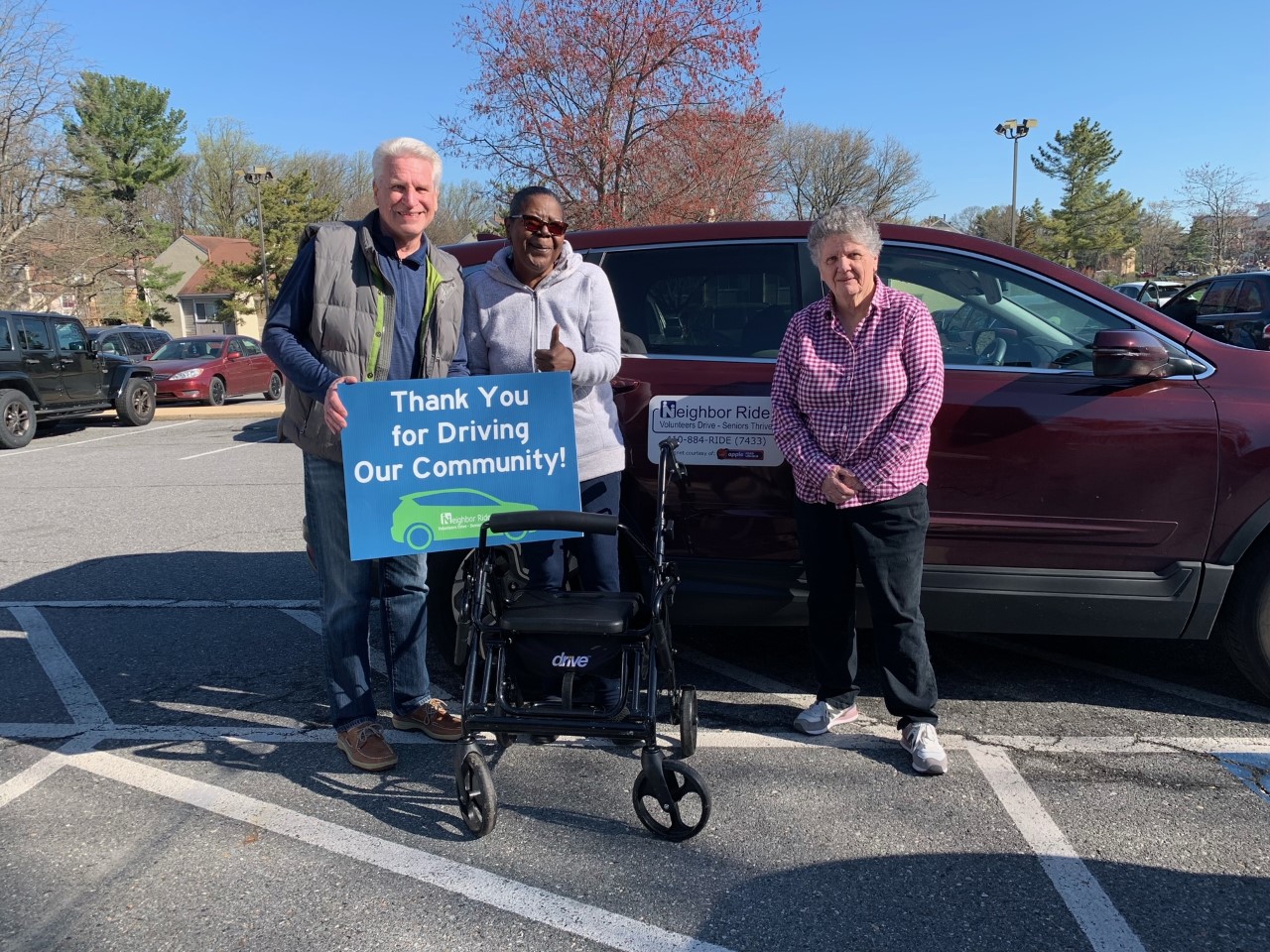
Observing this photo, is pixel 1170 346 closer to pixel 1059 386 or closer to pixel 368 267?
pixel 1059 386

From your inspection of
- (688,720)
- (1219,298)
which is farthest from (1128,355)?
(1219,298)

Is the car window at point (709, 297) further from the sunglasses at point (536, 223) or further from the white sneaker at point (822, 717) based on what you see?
the white sneaker at point (822, 717)

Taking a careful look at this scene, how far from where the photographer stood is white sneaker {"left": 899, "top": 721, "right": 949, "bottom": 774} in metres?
3.14

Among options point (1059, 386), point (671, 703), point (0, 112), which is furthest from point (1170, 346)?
point (0, 112)

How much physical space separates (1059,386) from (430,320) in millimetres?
2224

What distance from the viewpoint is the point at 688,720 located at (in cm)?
315

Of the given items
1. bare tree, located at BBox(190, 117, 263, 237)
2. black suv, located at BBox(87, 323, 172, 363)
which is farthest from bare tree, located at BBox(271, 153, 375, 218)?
black suv, located at BBox(87, 323, 172, 363)

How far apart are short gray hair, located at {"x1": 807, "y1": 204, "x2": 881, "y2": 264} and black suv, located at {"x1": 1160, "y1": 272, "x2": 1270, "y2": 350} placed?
1028 cm

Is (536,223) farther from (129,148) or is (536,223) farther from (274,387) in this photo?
(129,148)

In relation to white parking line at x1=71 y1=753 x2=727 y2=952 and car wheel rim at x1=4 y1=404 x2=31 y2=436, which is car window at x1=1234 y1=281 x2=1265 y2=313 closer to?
white parking line at x1=71 y1=753 x2=727 y2=952

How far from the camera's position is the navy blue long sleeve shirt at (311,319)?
116 inches

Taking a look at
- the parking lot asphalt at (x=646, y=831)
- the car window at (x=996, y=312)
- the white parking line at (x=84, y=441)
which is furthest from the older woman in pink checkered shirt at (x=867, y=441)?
the white parking line at (x=84, y=441)

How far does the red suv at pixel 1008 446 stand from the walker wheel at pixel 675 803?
960 mm

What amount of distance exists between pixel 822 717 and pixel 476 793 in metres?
1.37
